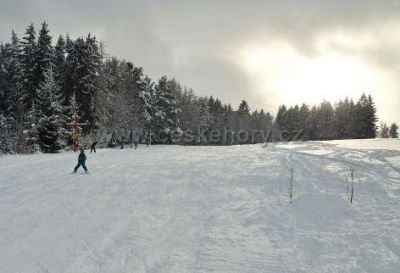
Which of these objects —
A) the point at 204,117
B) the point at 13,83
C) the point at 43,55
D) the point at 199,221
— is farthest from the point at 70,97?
the point at 204,117

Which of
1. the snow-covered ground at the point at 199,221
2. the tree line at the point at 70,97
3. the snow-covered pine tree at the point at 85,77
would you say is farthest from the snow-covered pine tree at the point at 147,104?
the snow-covered ground at the point at 199,221

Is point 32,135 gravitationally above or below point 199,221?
above

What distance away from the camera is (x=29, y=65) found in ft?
181

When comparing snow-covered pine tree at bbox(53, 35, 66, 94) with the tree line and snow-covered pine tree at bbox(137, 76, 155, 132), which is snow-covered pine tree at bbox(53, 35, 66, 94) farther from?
snow-covered pine tree at bbox(137, 76, 155, 132)

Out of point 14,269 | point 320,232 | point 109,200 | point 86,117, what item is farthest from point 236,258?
point 86,117

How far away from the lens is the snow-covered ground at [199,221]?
10870mm

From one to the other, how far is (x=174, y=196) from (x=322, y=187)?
21.2 ft

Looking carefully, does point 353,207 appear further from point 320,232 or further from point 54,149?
point 54,149

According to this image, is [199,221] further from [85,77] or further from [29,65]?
[29,65]

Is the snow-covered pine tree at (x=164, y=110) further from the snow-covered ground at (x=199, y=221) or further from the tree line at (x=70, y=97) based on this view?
the snow-covered ground at (x=199, y=221)

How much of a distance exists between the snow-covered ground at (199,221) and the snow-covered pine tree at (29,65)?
112ft

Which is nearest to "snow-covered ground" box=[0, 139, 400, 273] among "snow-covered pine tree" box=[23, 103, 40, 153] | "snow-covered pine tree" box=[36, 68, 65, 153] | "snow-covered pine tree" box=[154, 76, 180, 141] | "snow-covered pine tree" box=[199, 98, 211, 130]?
"snow-covered pine tree" box=[23, 103, 40, 153]

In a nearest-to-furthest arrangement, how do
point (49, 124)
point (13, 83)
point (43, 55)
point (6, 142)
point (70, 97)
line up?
point (6, 142) < point (49, 124) < point (70, 97) < point (43, 55) < point (13, 83)

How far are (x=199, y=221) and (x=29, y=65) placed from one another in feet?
160
